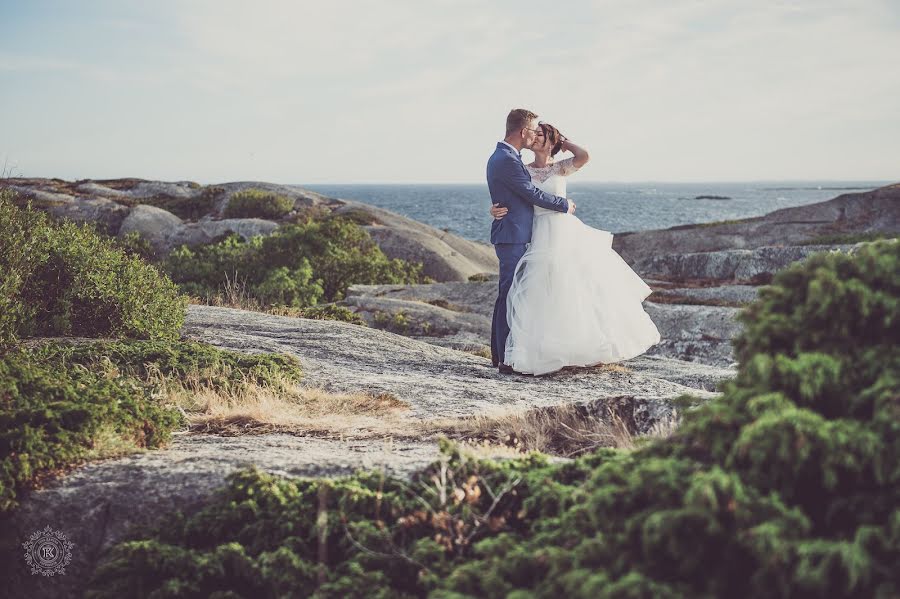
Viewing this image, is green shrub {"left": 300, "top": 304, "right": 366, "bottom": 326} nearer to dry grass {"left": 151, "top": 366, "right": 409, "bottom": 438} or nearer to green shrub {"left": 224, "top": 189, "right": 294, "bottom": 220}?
dry grass {"left": 151, "top": 366, "right": 409, "bottom": 438}

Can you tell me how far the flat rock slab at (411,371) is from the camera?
7.74 metres

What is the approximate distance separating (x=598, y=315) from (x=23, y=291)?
702 centimetres

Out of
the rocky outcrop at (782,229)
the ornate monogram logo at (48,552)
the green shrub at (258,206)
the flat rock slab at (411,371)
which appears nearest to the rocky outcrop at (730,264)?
the rocky outcrop at (782,229)

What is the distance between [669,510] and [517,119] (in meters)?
7.75

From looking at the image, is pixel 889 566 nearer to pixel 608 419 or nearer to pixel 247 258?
pixel 608 419

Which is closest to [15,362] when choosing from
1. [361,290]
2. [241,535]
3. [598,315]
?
[241,535]

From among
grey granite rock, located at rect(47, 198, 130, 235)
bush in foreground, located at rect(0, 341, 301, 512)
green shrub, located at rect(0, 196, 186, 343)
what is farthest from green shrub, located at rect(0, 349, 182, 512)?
grey granite rock, located at rect(47, 198, 130, 235)

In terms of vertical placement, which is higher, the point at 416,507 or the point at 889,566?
the point at 889,566

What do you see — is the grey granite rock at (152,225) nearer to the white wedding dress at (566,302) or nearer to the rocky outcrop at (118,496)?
the white wedding dress at (566,302)

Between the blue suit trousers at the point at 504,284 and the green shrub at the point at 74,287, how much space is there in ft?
13.7

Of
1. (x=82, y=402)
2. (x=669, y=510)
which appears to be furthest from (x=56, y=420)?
(x=669, y=510)

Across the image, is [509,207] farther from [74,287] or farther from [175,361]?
[74,287]

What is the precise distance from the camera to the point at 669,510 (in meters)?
2.34

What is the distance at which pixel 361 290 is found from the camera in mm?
19172
